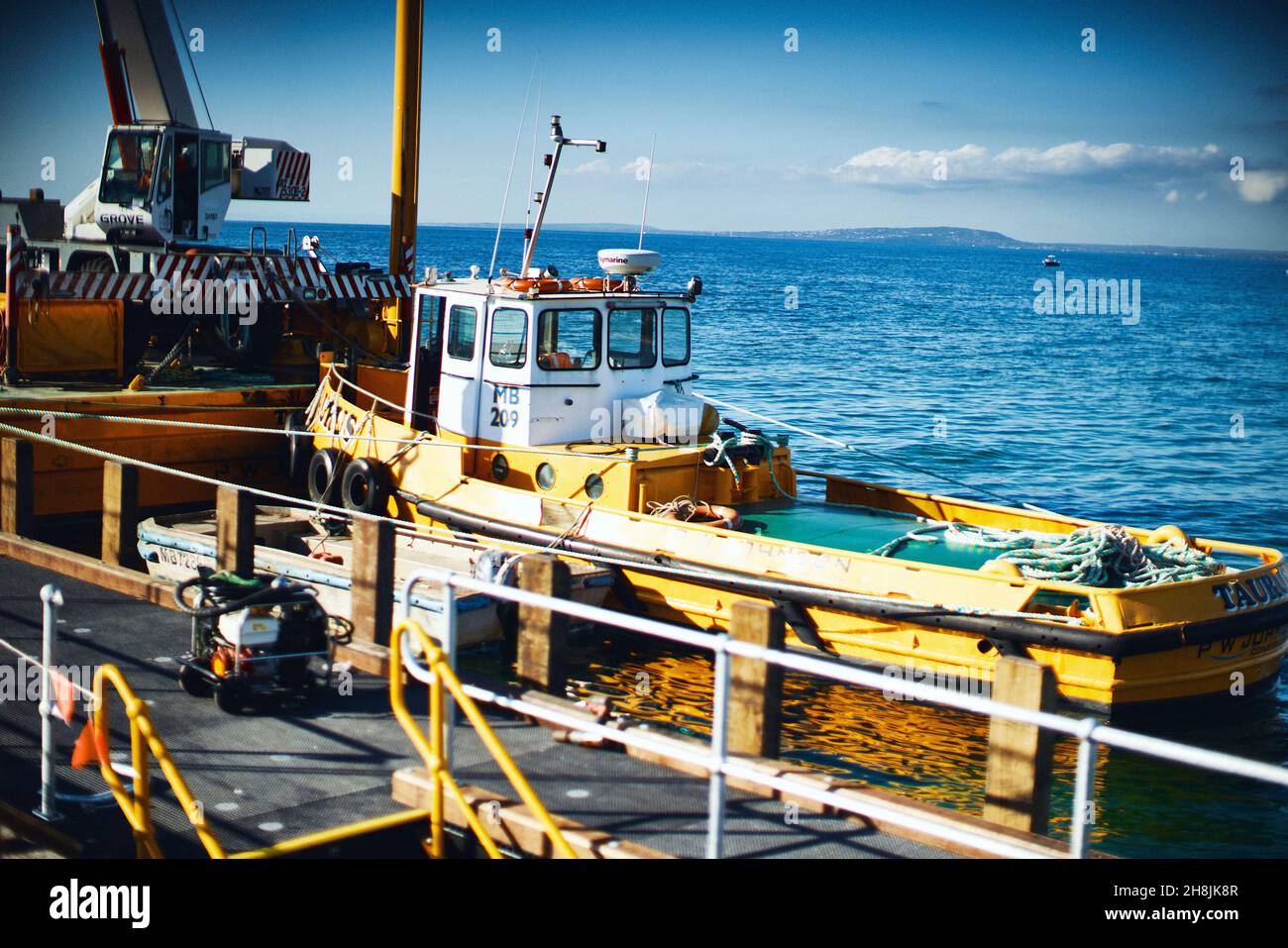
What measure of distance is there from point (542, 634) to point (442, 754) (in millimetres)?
1367

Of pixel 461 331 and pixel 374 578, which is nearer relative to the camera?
pixel 374 578

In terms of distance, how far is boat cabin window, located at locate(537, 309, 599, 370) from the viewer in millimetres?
12836

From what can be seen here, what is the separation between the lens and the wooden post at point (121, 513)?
9.86 m

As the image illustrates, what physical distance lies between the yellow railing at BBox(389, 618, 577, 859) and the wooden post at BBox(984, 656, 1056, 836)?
79.2 inches

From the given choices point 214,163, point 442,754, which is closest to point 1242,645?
point 442,754

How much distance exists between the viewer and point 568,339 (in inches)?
510

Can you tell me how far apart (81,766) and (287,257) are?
12417mm

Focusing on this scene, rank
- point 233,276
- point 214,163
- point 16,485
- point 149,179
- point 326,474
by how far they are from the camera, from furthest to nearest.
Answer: point 214,163, point 149,179, point 233,276, point 326,474, point 16,485

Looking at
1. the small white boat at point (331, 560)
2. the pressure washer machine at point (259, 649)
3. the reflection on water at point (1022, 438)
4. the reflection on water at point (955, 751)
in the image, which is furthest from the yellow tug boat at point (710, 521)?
the pressure washer machine at point (259, 649)

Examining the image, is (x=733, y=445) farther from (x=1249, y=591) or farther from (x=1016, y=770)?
(x=1016, y=770)

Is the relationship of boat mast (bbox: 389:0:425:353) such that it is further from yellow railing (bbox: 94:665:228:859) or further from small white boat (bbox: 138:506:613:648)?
yellow railing (bbox: 94:665:228:859)

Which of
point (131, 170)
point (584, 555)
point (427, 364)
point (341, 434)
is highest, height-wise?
point (131, 170)

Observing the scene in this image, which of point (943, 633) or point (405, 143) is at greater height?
point (405, 143)
